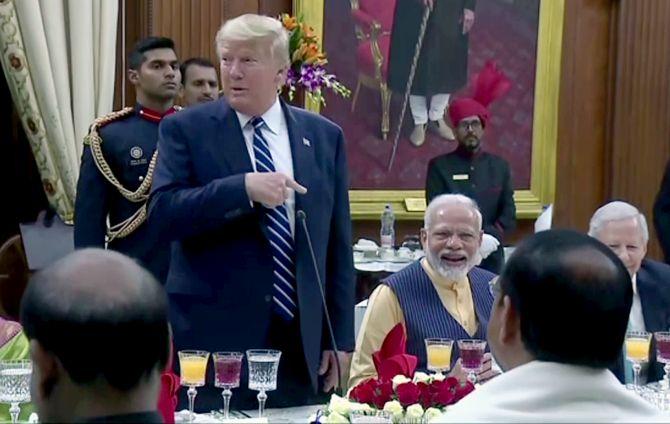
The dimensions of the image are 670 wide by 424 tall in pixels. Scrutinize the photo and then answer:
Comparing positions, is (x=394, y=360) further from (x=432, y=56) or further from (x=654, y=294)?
(x=432, y=56)

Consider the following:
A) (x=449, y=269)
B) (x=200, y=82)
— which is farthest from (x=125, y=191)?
(x=200, y=82)

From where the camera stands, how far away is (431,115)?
827 centimetres

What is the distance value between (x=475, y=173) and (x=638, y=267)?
10.5 feet

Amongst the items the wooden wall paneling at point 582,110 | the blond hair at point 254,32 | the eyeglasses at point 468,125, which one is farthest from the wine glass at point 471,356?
the wooden wall paneling at point 582,110

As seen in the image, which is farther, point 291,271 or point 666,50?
point 666,50

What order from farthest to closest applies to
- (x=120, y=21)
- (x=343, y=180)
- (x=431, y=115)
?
1. (x=431, y=115)
2. (x=120, y=21)
3. (x=343, y=180)

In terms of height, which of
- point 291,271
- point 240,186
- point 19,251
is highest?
point 240,186

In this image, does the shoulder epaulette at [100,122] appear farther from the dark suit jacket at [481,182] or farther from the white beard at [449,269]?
the dark suit jacket at [481,182]

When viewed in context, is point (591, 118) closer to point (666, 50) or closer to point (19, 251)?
point (666, 50)

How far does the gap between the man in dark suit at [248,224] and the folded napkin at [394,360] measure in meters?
0.52

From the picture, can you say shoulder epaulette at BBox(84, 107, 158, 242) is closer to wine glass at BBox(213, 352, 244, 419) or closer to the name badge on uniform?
the name badge on uniform

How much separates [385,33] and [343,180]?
437cm

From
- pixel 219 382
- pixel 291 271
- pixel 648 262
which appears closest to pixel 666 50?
pixel 648 262

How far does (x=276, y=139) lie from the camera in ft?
12.3
